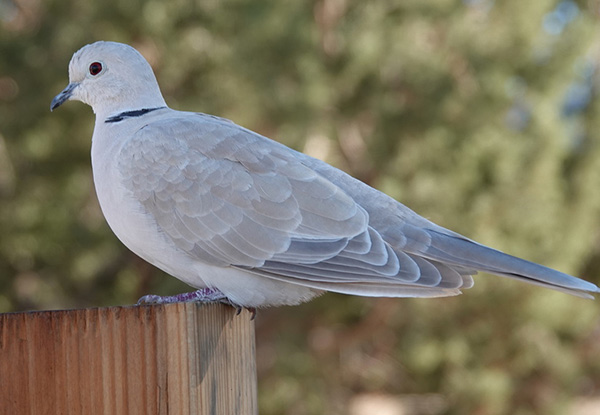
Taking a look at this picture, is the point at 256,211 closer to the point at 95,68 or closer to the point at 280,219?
the point at 280,219

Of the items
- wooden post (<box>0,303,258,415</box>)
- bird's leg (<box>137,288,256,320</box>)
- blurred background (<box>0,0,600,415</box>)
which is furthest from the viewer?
blurred background (<box>0,0,600,415</box>)

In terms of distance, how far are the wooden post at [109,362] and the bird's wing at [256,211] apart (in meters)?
0.68

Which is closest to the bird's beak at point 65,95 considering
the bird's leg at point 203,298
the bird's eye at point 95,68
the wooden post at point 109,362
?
the bird's eye at point 95,68

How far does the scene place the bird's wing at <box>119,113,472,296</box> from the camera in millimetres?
2359

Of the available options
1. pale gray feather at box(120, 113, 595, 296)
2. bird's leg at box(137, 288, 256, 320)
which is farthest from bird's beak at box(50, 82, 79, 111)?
bird's leg at box(137, 288, 256, 320)

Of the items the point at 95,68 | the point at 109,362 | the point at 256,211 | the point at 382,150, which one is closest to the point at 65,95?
the point at 95,68

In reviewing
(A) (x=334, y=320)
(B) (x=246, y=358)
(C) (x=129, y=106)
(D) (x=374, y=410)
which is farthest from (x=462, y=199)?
(B) (x=246, y=358)

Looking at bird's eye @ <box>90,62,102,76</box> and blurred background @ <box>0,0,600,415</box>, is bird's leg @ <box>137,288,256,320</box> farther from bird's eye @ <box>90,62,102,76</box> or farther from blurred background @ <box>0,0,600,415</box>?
blurred background @ <box>0,0,600,415</box>

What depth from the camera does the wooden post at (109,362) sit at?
66.2 inches

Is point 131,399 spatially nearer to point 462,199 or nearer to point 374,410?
point 462,199

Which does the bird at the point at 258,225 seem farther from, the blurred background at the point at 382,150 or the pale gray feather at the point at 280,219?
the blurred background at the point at 382,150

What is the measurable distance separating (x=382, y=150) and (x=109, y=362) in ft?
19.1

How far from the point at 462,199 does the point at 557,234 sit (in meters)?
1.05

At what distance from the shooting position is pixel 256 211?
253 cm
